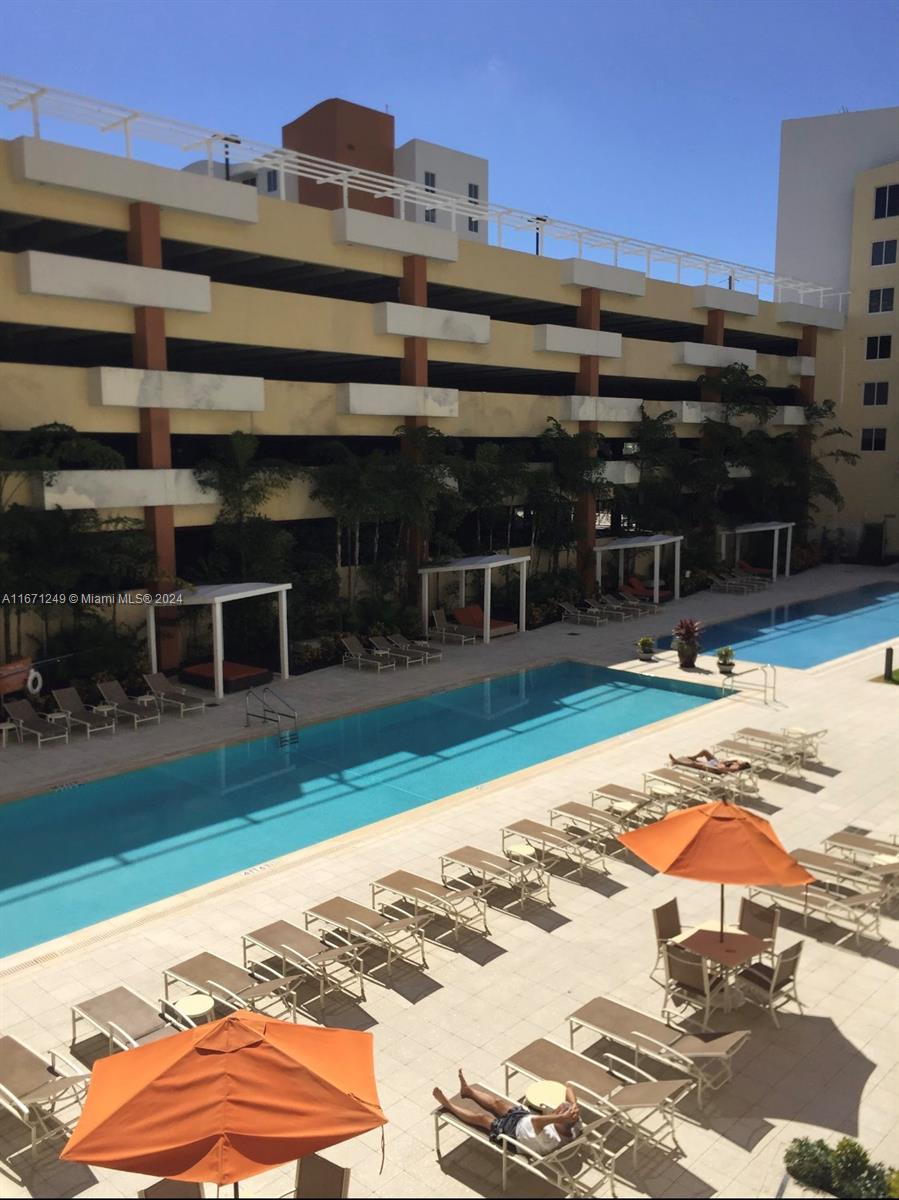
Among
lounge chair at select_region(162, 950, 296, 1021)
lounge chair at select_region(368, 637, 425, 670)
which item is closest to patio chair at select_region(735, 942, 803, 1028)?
lounge chair at select_region(162, 950, 296, 1021)

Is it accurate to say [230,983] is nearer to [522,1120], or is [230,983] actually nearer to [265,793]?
[522,1120]

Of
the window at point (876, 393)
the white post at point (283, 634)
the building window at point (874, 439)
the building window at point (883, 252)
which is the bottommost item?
the white post at point (283, 634)

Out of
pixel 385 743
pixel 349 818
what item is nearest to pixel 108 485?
pixel 385 743

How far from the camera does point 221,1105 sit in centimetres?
566

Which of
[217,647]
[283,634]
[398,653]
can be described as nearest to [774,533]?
[398,653]

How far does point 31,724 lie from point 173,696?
121 inches

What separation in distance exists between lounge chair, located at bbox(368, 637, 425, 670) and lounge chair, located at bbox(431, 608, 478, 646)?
7.67ft

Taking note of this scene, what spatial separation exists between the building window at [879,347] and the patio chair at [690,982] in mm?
41207

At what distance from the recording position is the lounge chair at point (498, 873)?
12000 millimetres

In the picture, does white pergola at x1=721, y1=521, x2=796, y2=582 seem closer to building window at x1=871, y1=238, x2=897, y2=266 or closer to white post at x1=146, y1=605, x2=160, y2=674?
building window at x1=871, y1=238, x2=897, y2=266

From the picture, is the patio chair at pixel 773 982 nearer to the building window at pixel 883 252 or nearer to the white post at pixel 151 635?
the white post at pixel 151 635

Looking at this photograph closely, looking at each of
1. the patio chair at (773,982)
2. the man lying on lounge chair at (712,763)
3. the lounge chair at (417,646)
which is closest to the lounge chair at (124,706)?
the lounge chair at (417,646)

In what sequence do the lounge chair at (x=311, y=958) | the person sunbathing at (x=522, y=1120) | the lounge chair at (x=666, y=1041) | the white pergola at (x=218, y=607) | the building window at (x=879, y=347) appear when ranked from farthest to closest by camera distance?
the building window at (x=879, y=347) < the white pergola at (x=218, y=607) < the lounge chair at (x=311, y=958) < the lounge chair at (x=666, y=1041) < the person sunbathing at (x=522, y=1120)

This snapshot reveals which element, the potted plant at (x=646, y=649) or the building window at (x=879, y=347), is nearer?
the potted plant at (x=646, y=649)
